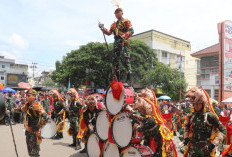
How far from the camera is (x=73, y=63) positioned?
103 feet

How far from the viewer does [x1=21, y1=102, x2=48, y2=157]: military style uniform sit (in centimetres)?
477

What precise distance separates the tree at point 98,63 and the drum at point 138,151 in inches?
990

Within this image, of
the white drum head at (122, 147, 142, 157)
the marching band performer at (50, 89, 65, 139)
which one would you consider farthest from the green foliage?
the white drum head at (122, 147, 142, 157)

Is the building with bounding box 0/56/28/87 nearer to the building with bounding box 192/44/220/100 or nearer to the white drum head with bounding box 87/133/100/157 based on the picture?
the building with bounding box 192/44/220/100

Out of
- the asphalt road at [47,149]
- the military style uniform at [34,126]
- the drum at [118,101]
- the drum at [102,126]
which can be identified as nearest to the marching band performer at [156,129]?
the drum at [118,101]

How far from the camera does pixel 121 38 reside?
575 cm

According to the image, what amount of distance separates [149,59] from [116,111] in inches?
1089

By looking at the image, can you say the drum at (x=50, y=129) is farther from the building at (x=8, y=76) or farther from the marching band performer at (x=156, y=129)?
the building at (x=8, y=76)

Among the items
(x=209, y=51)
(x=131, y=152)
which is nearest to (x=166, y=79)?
(x=209, y=51)

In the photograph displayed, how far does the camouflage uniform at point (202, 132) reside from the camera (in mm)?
3387

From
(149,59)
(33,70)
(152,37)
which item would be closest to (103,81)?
(149,59)

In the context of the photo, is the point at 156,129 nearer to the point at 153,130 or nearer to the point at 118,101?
the point at 153,130

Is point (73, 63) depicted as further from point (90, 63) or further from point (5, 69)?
point (5, 69)

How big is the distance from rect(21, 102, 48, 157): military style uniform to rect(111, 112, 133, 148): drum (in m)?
Result: 1.58
